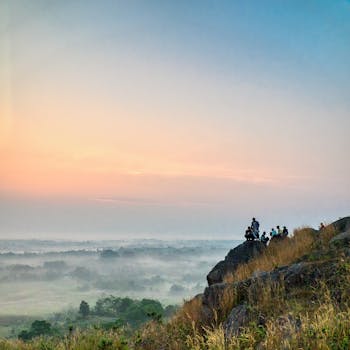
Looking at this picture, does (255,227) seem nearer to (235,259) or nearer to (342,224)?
(235,259)

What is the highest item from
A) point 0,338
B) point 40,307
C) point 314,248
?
point 314,248

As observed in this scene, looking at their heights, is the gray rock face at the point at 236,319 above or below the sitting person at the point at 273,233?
below

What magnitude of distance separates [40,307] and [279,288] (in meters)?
198

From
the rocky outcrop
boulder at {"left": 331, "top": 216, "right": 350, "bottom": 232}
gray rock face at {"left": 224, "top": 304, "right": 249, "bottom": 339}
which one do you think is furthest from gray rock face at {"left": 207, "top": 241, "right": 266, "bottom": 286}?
gray rock face at {"left": 224, "top": 304, "right": 249, "bottom": 339}

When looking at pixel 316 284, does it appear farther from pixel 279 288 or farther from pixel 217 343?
pixel 217 343

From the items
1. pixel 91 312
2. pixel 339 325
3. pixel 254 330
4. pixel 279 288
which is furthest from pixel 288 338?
pixel 91 312

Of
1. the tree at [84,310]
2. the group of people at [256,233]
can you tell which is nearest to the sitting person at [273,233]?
the group of people at [256,233]

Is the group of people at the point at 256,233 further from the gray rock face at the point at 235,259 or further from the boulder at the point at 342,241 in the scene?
the boulder at the point at 342,241

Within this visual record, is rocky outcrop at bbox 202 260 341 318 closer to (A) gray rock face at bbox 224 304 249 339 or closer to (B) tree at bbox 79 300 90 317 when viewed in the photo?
(A) gray rock face at bbox 224 304 249 339

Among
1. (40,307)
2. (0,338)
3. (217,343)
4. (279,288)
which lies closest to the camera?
(217,343)

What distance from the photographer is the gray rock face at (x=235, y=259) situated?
23.5 m

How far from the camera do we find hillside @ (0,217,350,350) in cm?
843

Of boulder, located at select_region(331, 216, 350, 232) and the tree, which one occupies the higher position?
boulder, located at select_region(331, 216, 350, 232)

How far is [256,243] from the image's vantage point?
25.6 m
